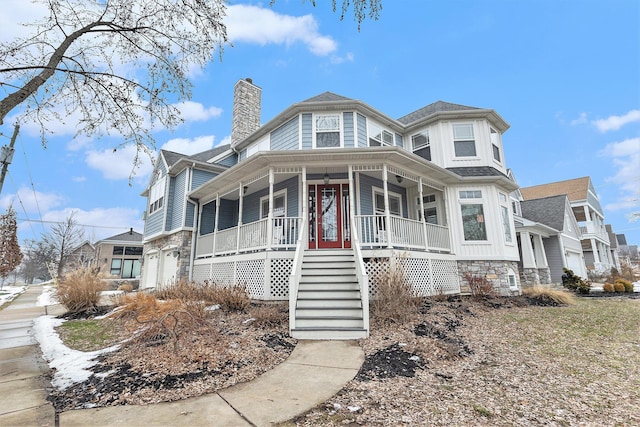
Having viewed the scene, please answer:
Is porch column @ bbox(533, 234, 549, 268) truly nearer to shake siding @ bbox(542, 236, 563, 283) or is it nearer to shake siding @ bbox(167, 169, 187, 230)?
shake siding @ bbox(542, 236, 563, 283)

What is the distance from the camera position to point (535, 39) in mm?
11586

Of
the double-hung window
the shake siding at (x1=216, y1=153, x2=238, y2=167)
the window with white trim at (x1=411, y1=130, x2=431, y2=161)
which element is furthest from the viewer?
the shake siding at (x1=216, y1=153, x2=238, y2=167)

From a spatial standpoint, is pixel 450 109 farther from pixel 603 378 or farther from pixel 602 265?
pixel 602 265

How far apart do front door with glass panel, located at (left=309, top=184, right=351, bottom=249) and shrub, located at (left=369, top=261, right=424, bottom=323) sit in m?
2.74

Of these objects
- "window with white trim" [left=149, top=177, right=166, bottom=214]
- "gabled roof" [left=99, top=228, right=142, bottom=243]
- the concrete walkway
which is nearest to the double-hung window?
the concrete walkway

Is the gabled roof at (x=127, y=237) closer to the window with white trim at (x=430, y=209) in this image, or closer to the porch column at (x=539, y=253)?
the window with white trim at (x=430, y=209)

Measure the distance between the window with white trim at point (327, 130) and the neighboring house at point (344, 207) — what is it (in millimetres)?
36

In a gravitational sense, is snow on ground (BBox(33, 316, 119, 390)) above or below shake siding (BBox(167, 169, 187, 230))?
below

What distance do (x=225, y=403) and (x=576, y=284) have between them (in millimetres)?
16025

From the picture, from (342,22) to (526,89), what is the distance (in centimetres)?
1772

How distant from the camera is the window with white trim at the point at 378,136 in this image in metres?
11.1

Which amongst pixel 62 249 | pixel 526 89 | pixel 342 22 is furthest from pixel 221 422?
pixel 62 249

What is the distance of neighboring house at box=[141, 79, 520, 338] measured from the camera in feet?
27.0

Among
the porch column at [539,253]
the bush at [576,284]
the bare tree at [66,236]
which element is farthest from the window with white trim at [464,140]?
the bare tree at [66,236]
